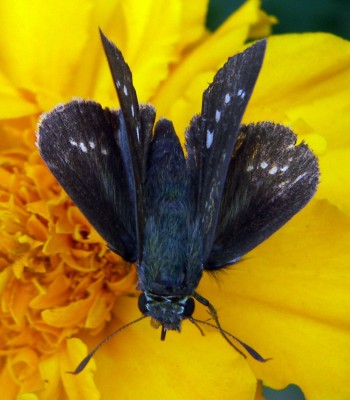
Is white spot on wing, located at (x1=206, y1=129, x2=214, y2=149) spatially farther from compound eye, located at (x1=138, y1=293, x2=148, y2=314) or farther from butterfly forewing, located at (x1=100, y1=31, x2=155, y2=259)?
compound eye, located at (x1=138, y1=293, x2=148, y2=314)

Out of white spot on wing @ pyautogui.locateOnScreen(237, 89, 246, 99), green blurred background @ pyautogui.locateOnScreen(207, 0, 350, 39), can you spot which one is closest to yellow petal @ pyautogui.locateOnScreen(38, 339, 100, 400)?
white spot on wing @ pyautogui.locateOnScreen(237, 89, 246, 99)

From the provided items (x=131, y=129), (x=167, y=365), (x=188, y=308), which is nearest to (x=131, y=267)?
(x=167, y=365)

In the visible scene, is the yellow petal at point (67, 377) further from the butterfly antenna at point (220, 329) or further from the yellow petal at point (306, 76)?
the yellow petal at point (306, 76)

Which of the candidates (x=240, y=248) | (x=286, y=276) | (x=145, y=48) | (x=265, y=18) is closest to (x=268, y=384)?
(x=286, y=276)

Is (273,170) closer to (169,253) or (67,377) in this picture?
(169,253)

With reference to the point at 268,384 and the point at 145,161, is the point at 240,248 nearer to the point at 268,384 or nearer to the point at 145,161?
the point at 145,161

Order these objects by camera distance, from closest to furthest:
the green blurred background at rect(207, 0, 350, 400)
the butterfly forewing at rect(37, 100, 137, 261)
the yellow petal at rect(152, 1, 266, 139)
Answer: the butterfly forewing at rect(37, 100, 137, 261), the yellow petal at rect(152, 1, 266, 139), the green blurred background at rect(207, 0, 350, 400)

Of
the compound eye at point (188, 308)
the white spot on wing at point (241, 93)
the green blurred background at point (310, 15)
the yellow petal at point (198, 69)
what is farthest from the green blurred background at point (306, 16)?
the white spot on wing at point (241, 93)
